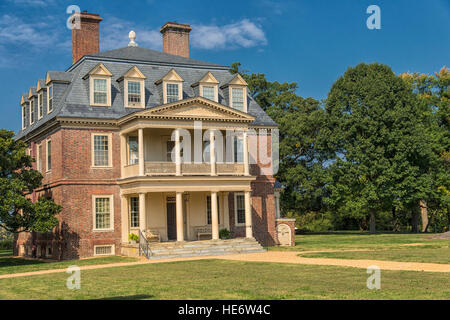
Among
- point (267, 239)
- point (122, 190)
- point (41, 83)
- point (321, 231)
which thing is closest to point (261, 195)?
point (267, 239)

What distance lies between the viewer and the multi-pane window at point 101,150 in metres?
31.3

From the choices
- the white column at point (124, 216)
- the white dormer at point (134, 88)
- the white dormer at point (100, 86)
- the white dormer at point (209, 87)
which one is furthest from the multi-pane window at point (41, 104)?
the white dormer at point (209, 87)

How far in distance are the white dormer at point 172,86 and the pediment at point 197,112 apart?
2.36m

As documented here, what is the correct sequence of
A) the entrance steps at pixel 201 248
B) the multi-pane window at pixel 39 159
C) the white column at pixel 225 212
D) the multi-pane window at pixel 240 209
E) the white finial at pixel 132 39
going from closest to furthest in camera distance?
the entrance steps at pixel 201 248 < the multi-pane window at pixel 39 159 < the white column at pixel 225 212 < the multi-pane window at pixel 240 209 < the white finial at pixel 132 39

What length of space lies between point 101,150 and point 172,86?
18.3 feet

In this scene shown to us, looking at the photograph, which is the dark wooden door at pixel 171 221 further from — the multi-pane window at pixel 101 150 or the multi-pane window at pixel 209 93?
the multi-pane window at pixel 209 93

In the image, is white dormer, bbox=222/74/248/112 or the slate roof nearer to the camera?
the slate roof

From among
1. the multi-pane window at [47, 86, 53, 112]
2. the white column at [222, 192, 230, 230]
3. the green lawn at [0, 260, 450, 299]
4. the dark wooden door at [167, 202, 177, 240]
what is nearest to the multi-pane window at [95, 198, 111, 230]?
the dark wooden door at [167, 202, 177, 240]

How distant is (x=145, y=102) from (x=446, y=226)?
3951 cm

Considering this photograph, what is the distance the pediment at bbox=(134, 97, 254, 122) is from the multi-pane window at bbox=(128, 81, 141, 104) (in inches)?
127

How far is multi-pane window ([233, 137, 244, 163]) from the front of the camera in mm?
35031

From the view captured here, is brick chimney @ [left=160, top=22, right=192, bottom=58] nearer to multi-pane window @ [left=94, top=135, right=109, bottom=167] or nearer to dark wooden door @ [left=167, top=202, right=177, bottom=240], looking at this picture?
multi-pane window @ [left=94, top=135, right=109, bottom=167]

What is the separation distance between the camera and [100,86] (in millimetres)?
31844

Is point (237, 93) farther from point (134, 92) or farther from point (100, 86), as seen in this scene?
point (100, 86)
